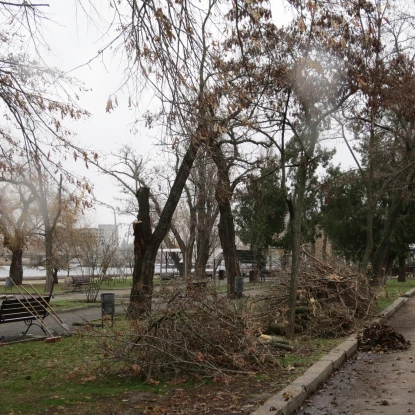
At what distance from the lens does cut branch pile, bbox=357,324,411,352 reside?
10.5 m

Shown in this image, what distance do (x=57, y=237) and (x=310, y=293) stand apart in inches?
1182

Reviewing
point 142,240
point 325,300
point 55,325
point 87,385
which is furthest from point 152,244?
point 87,385

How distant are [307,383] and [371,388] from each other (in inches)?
40.2

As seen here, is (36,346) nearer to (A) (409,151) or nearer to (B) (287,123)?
(B) (287,123)

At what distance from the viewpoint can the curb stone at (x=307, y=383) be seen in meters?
5.79

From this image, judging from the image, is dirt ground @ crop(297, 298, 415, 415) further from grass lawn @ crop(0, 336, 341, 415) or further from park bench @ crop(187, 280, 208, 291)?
park bench @ crop(187, 280, 208, 291)

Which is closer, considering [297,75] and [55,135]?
[55,135]

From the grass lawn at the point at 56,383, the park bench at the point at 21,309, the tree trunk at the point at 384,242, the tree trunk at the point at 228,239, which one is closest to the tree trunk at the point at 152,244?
the park bench at the point at 21,309

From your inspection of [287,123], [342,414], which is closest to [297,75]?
[287,123]

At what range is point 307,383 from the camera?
6.93 metres

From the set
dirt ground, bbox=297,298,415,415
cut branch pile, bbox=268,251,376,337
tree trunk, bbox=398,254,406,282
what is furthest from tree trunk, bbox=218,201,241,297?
tree trunk, bbox=398,254,406,282

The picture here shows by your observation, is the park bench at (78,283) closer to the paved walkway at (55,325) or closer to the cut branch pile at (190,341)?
the paved walkway at (55,325)

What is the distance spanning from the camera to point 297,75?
33.4ft

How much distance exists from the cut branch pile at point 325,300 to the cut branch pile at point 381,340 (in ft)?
2.86
